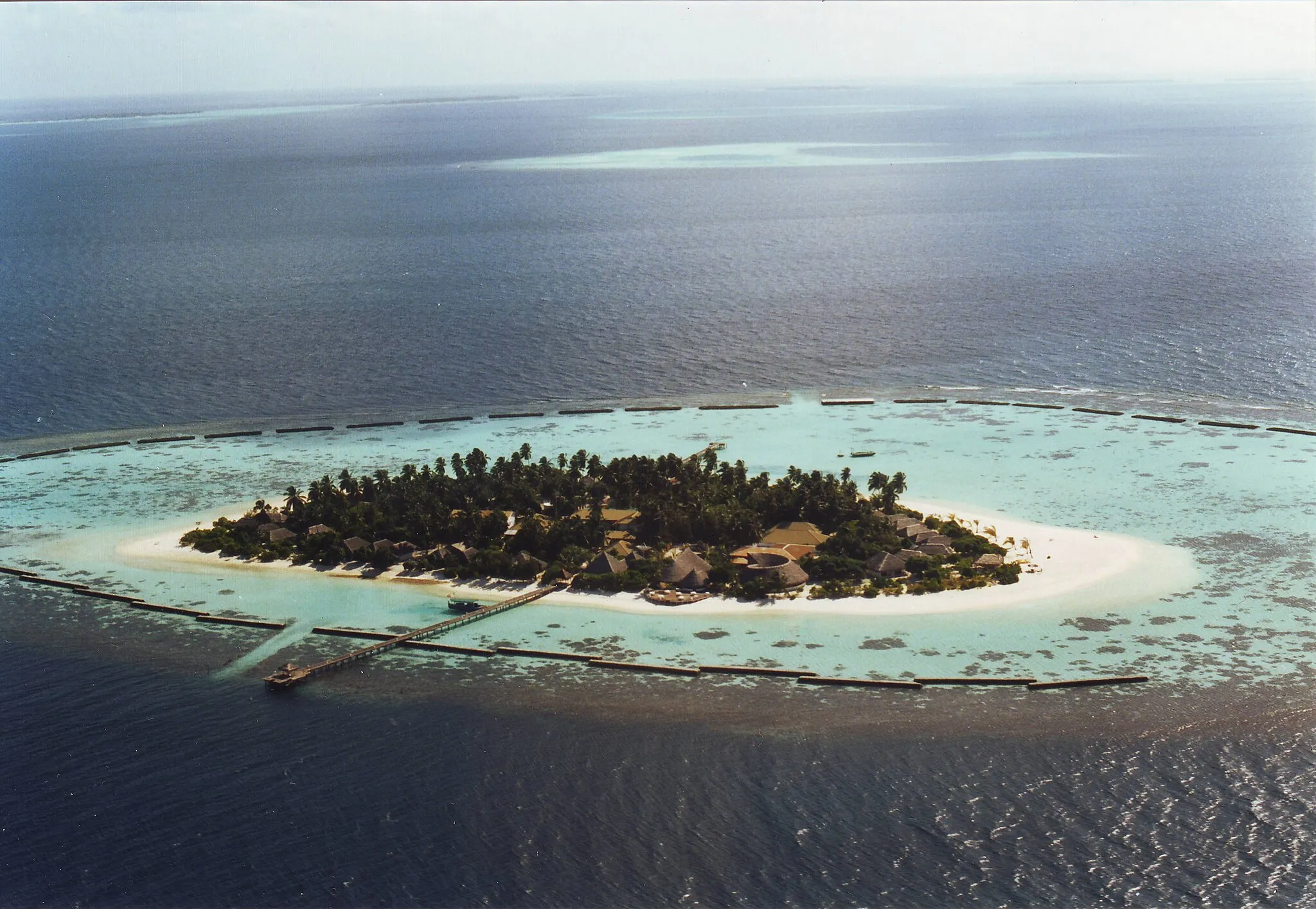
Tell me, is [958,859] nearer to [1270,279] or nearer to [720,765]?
[720,765]

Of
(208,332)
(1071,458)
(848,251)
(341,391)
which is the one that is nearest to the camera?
(1071,458)

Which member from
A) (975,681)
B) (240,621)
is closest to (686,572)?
(975,681)

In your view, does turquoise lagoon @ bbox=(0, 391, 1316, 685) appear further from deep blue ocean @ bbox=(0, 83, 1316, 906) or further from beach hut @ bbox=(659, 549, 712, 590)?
deep blue ocean @ bbox=(0, 83, 1316, 906)

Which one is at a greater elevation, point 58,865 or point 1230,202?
point 1230,202

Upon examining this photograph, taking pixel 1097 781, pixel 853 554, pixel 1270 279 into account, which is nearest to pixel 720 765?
pixel 1097 781

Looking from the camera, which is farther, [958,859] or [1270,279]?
[1270,279]

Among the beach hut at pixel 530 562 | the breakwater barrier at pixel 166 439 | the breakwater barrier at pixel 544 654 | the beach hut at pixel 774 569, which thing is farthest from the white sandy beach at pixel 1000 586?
the breakwater barrier at pixel 166 439

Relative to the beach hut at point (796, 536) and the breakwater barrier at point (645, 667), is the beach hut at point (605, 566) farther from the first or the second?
the breakwater barrier at point (645, 667)

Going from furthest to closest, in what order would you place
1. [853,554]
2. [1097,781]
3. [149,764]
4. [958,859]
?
[853,554] < [149,764] < [1097,781] < [958,859]
